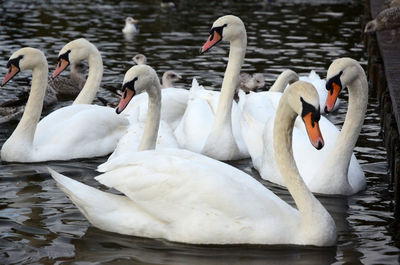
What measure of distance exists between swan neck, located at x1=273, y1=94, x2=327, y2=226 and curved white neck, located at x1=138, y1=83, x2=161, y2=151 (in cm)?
176

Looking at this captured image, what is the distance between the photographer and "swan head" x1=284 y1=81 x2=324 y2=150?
632 centimetres

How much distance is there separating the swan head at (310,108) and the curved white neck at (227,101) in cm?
321

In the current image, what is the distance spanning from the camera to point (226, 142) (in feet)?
31.5

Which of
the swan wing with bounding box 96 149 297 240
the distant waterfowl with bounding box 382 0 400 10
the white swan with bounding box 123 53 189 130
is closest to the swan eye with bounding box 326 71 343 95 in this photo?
the swan wing with bounding box 96 149 297 240

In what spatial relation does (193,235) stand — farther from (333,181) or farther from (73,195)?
(333,181)

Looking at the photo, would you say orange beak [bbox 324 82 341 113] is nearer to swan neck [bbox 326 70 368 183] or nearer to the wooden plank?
swan neck [bbox 326 70 368 183]

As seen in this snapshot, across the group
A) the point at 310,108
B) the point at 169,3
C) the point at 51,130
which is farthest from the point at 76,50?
the point at 169,3

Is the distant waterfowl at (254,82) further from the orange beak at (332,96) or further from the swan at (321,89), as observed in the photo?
the orange beak at (332,96)

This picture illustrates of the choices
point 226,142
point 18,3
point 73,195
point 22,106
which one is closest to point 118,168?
point 73,195

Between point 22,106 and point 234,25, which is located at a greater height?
point 234,25

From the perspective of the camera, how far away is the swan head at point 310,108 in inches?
249

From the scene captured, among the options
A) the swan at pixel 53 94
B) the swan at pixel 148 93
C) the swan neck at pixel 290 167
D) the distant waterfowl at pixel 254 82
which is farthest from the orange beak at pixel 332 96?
the distant waterfowl at pixel 254 82

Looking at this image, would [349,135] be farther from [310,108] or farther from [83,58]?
[83,58]

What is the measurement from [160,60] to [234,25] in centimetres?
607
